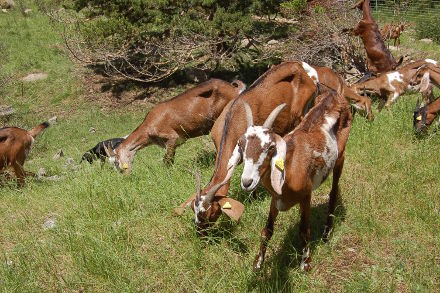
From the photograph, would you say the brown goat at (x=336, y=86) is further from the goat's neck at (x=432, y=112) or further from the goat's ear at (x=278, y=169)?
the goat's ear at (x=278, y=169)

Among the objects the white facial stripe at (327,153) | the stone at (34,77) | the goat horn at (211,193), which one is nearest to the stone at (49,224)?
the goat horn at (211,193)

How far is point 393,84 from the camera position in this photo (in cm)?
879

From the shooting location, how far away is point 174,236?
429cm

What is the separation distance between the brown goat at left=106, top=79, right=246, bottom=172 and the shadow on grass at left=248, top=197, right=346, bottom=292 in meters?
3.13

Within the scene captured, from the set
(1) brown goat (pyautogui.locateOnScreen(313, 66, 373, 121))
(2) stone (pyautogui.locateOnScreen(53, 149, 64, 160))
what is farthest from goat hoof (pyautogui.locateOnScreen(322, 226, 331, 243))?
(2) stone (pyautogui.locateOnScreen(53, 149, 64, 160))

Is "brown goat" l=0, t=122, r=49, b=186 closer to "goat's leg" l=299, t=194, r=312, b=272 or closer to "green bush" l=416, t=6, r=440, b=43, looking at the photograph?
"goat's leg" l=299, t=194, r=312, b=272

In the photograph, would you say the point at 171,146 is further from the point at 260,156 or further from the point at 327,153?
the point at 260,156

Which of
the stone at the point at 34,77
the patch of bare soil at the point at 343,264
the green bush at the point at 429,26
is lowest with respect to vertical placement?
the stone at the point at 34,77

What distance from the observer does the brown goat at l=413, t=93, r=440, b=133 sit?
242 inches

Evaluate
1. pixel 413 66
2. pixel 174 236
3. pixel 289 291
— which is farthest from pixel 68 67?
pixel 289 291

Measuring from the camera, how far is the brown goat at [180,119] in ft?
24.1

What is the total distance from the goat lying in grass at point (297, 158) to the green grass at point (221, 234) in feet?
0.89

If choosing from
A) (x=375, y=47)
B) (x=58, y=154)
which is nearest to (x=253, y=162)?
(x=375, y=47)

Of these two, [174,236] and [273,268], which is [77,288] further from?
[273,268]
